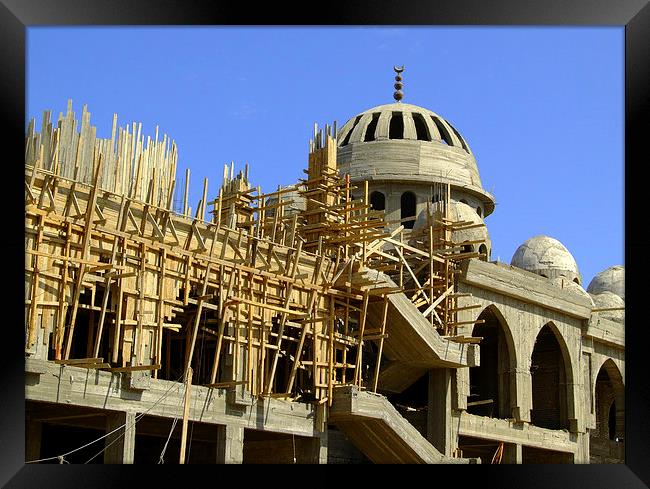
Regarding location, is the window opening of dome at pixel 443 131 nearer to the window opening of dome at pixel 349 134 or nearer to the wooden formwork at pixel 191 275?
the window opening of dome at pixel 349 134

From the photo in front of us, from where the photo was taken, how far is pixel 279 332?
29.8m

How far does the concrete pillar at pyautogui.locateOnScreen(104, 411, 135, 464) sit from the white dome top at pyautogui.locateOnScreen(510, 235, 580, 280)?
29.5 meters

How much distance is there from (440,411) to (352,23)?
2224 cm

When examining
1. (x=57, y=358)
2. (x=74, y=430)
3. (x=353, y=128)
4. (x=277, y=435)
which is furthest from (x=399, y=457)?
(x=353, y=128)

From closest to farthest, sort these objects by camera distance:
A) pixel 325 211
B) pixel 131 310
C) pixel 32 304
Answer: pixel 32 304
pixel 131 310
pixel 325 211

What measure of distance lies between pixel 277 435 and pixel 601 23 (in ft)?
62.6

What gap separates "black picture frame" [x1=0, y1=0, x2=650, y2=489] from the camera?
14.4m

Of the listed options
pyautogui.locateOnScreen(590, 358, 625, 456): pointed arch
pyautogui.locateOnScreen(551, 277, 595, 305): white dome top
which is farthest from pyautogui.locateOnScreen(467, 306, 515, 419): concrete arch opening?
pyautogui.locateOnScreen(551, 277, 595, 305): white dome top

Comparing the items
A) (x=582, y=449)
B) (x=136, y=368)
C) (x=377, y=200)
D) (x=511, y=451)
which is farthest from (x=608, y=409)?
(x=136, y=368)

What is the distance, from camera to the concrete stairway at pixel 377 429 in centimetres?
3086

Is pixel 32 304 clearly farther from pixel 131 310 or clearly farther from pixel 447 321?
pixel 447 321

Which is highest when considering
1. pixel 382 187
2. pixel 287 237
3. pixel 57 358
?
pixel 382 187

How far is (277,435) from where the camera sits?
104ft

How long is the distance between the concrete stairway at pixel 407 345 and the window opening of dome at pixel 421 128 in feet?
60.0
